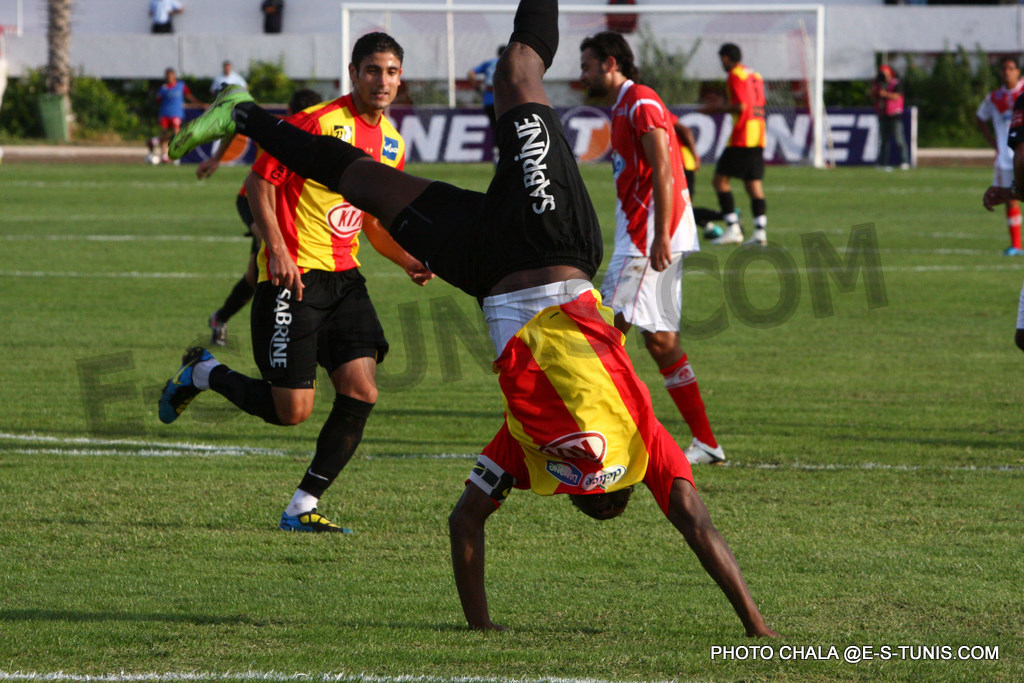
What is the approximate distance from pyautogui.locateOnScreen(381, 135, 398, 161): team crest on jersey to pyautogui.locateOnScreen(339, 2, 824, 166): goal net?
2293 cm

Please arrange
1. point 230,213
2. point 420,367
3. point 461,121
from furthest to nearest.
Result: point 461,121, point 230,213, point 420,367

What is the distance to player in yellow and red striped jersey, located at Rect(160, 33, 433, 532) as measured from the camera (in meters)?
6.04

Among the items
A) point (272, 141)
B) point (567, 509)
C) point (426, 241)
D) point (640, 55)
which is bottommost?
point (567, 509)

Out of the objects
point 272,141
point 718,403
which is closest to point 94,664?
point 272,141

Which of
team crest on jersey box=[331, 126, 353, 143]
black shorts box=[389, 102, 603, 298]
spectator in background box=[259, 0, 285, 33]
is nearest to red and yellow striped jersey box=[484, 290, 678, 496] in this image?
black shorts box=[389, 102, 603, 298]

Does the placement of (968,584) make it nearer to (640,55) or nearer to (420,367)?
(420,367)

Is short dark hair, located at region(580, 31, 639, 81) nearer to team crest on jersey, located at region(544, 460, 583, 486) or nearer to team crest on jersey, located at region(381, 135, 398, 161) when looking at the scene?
team crest on jersey, located at region(381, 135, 398, 161)

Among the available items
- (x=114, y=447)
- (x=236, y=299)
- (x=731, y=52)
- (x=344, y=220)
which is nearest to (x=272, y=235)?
(x=344, y=220)

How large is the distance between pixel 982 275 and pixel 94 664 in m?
13.2

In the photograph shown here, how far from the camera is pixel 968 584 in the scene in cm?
516

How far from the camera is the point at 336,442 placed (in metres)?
6.11

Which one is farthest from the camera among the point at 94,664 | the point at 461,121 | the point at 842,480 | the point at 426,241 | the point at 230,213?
the point at 461,121

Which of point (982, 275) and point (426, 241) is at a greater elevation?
point (426, 241)

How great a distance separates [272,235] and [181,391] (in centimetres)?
131
